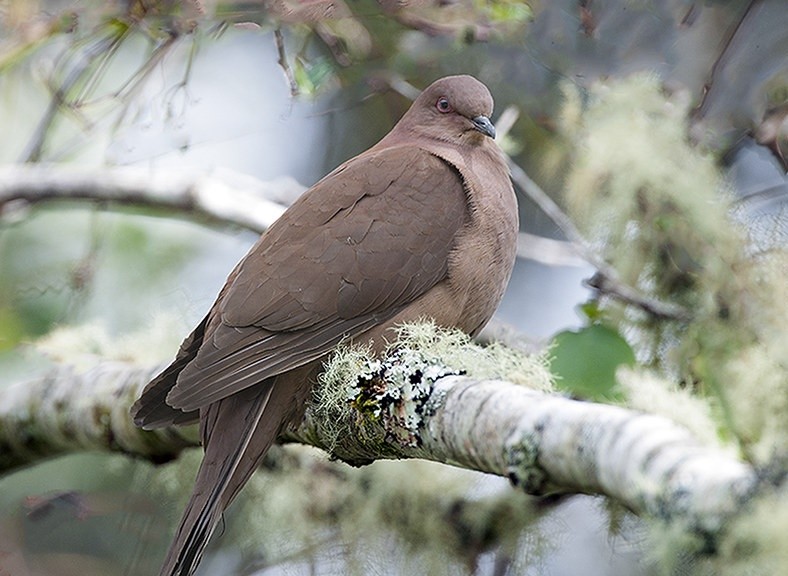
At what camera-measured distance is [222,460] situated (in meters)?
2.51

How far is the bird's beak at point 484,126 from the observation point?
3.24m

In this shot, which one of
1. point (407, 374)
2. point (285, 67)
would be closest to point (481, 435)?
point (407, 374)

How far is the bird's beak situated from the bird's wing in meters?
0.24

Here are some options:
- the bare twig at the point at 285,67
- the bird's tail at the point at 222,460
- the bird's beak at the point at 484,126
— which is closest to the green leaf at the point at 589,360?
the bird's tail at the point at 222,460

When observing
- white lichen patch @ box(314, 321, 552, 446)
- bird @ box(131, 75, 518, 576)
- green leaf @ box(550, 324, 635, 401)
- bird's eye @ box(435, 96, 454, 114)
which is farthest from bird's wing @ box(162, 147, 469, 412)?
green leaf @ box(550, 324, 635, 401)

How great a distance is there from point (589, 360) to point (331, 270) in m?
0.70

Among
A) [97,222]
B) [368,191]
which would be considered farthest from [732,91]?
[97,222]

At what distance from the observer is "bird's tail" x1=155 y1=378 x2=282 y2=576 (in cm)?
237

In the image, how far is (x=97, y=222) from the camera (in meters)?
4.06

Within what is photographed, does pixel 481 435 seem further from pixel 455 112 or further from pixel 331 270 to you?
pixel 455 112

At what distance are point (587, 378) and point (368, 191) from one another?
0.82 m

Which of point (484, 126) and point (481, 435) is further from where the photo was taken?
point (484, 126)

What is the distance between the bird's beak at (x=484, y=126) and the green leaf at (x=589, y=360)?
85 cm

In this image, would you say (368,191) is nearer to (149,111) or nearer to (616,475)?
(149,111)
